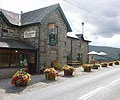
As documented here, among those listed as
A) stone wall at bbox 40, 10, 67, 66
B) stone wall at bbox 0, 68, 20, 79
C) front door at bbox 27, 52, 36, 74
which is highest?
stone wall at bbox 40, 10, 67, 66

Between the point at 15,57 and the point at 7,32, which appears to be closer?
the point at 15,57

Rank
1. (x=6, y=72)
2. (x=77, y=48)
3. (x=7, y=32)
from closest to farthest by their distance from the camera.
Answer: (x=6, y=72), (x=7, y=32), (x=77, y=48)

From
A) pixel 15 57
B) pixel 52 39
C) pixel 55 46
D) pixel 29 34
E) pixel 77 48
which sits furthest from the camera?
pixel 77 48

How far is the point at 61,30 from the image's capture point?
21859mm

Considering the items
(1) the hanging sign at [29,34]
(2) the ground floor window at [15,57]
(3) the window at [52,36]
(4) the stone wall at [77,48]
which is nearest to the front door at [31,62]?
(2) the ground floor window at [15,57]

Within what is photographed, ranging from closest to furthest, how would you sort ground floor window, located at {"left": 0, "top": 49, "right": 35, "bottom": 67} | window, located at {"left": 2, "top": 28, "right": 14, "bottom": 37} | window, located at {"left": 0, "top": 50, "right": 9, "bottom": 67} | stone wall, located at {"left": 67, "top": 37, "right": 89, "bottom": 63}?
window, located at {"left": 0, "top": 50, "right": 9, "bottom": 67} → ground floor window, located at {"left": 0, "top": 49, "right": 35, "bottom": 67} → window, located at {"left": 2, "top": 28, "right": 14, "bottom": 37} → stone wall, located at {"left": 67, "top": 37, "right": 89, "bottom": 63}

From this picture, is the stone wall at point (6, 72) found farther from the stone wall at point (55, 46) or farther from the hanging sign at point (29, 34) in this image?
the hanging sign at point (29, 34)

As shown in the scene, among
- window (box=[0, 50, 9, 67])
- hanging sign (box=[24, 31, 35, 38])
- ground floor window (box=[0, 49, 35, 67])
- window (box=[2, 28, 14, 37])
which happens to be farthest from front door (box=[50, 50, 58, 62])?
window (box=[0, 50, 9, 67])

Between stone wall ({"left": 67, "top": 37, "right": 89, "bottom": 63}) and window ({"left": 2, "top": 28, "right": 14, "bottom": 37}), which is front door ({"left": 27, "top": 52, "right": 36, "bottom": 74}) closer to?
window ({"left": 2, "top": 28, "right": 14, "bottom": 37})

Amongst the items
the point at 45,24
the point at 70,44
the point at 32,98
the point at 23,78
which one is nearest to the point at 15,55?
the point at 45,24

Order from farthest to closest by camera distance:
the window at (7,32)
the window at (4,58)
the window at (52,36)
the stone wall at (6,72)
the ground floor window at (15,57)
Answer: the window at (52,36) → the window at (7,32) → the ground floor window at (15,57) → the window at (4,58) → the stone wall at (6,72)

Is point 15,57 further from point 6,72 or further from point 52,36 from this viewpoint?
point 52,36

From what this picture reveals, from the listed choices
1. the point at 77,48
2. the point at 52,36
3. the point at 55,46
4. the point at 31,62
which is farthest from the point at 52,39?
the point at 77,48

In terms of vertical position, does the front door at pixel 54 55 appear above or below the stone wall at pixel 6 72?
above
